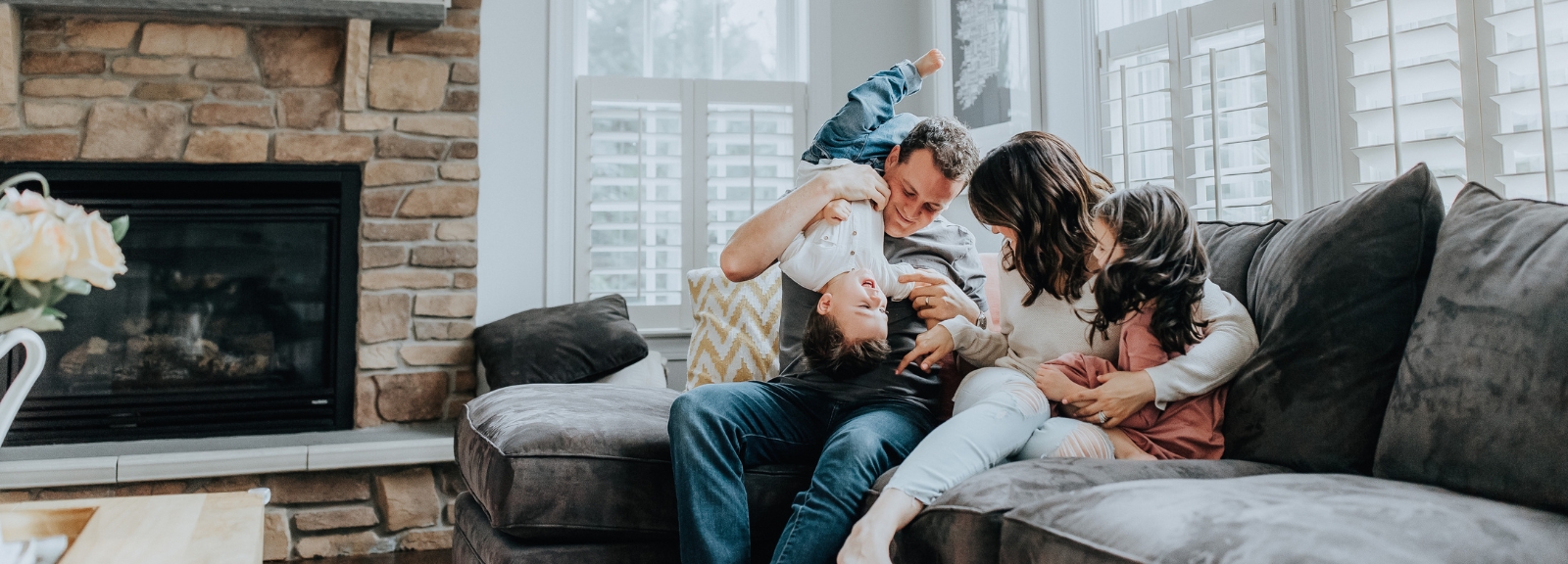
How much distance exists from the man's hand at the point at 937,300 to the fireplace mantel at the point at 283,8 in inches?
A: 73.4

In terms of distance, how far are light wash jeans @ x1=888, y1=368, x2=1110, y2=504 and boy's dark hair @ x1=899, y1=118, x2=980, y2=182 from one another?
1.19 feet

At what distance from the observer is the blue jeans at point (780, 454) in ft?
4.04

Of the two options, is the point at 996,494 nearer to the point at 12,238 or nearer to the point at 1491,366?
the point at 1491,366

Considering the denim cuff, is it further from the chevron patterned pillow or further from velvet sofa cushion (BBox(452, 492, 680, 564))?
velvet sofa cushion (BBox(452, 492, 680, 564))

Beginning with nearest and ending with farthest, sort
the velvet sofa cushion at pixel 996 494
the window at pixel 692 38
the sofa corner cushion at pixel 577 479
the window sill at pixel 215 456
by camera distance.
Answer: the velvet sofa cushion at pixel 996 494 → the sofa corner cushion at pixel 577 479 → the window sill at pixel 215 456 → the window at pixel 692 38

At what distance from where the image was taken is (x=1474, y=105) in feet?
5.11

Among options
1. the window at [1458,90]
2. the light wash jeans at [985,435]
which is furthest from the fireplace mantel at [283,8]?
the window at [1458,90]

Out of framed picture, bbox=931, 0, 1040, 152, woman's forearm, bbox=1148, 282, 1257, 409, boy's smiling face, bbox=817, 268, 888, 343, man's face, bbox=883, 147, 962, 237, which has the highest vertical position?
framed picture, bbox=931, 0, 1040, 152

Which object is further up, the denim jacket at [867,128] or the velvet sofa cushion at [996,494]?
the denim jacket at [867,128]

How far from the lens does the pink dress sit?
4.29 ft

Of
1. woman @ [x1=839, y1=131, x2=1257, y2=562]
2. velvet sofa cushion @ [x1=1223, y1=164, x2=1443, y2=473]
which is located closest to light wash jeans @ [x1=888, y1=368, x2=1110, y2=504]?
woman @ [x1=839, y1=131, x2=1257, y2=562]

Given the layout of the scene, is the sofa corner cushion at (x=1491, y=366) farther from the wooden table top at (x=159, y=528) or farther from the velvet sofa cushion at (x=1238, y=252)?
the wooden table top at (x=159, y=528)

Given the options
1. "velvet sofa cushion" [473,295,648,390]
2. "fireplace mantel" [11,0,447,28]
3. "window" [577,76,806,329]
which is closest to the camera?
"fireplace mantel" [11,0,447,28]

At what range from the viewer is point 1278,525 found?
841 mm
